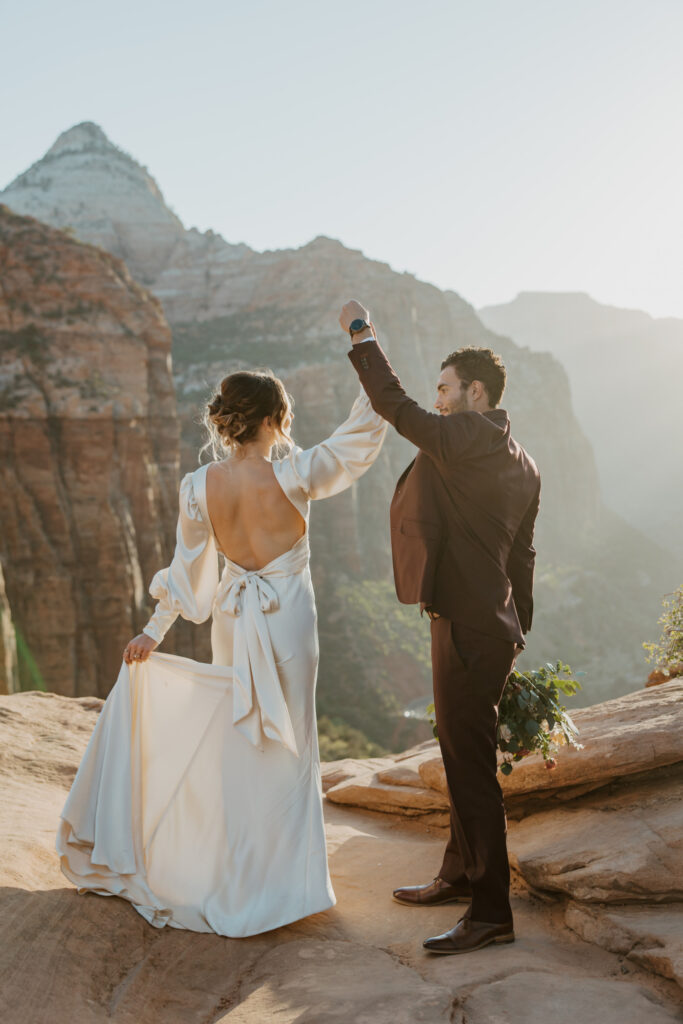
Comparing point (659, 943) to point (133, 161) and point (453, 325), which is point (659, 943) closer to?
point (453, 325)

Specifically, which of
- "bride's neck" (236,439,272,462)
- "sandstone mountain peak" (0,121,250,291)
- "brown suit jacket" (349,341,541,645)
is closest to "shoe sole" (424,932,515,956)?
"brown suit jacket" (349,341,541,645)

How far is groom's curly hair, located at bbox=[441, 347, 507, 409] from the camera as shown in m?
3.15

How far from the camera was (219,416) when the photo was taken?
3334mm

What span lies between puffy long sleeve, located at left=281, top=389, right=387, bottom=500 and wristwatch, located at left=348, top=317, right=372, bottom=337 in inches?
9.5

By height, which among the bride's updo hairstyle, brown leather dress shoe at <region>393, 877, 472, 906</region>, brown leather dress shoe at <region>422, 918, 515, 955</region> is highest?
the bride's updo hairstyle

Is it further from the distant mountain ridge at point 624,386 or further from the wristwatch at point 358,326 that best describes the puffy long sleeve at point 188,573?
the distant mountain ridge at point 624,386

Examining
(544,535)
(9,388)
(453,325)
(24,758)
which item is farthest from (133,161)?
(24,758)

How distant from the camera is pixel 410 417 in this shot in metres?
2.94

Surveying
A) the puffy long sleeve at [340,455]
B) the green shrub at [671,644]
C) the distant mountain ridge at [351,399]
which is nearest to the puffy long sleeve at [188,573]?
the puffy long sleeve at [340,455]

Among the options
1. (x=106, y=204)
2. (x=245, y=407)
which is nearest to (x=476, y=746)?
(x=245, y=407)

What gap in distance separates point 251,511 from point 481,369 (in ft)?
3.58

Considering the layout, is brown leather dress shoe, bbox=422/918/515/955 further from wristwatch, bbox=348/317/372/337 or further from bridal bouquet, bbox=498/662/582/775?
wristwatch, bbox=348/317/372/337

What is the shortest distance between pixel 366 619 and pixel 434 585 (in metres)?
41.6

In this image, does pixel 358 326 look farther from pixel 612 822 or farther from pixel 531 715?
pixel 612 822
